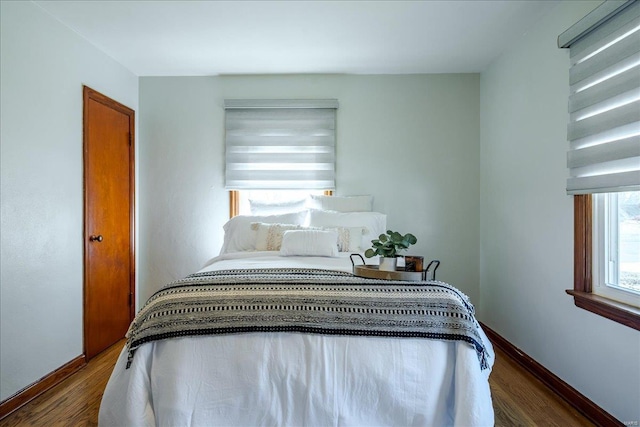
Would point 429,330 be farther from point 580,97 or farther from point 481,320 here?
point 481,320

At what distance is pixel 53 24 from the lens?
8.93 ft

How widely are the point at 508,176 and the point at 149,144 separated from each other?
3.35 metres

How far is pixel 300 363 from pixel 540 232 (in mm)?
1962

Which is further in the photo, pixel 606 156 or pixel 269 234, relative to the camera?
pixel 269 234

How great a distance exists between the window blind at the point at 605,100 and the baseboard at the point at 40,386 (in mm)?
3441

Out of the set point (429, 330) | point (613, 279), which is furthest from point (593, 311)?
point (429, 330)

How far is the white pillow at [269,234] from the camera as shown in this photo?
10.2 feet

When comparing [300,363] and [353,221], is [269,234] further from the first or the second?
[300,363]

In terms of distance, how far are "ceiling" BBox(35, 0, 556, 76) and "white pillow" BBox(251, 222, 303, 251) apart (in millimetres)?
1475

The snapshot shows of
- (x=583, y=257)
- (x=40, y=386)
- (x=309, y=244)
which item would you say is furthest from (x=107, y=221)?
(x=583, y=257)

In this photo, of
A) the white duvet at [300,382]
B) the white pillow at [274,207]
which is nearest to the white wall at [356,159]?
the white pillow at [274,207]

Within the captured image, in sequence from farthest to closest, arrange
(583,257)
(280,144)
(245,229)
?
1. (280,144)
2. (245,229)
3. (583,257)

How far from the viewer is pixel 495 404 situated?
7.41 ft

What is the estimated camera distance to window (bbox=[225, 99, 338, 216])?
12.6ft
